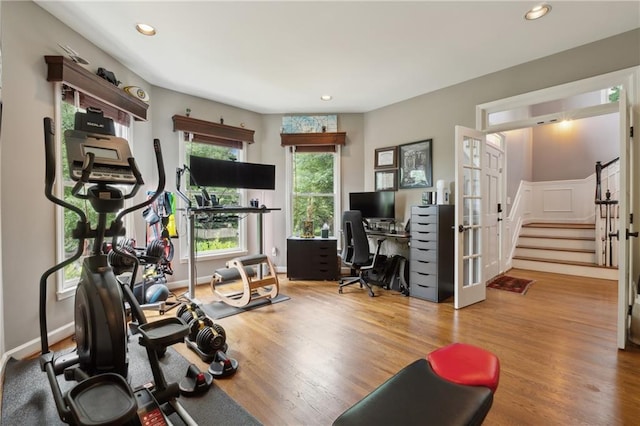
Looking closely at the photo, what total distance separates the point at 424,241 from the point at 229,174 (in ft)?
8.63

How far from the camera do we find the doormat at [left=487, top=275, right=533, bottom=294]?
12.8 ft

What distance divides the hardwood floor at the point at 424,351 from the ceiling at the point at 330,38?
2.63 m

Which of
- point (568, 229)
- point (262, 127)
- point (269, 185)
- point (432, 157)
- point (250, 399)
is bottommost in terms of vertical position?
point (250, 399)

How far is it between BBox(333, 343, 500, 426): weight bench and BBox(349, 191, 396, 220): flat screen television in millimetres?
3075

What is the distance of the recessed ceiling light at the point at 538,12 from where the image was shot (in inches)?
87.8

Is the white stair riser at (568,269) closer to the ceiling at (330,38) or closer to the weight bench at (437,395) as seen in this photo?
the ceiling at (330,38)

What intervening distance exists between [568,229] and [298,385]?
6.00 metres

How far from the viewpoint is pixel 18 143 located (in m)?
2.15

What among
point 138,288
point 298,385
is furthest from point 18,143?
point 298,385

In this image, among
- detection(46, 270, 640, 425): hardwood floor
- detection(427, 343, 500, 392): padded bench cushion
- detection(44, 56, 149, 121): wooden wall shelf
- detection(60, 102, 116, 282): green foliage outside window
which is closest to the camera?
detection(427, 343, 500, 392): padded bench cushion

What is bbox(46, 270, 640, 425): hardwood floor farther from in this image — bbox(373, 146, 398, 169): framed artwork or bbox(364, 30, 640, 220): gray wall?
bbox(373, 146, 398, 169): framed artwork

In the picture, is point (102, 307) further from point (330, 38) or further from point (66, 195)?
point (330, 38)

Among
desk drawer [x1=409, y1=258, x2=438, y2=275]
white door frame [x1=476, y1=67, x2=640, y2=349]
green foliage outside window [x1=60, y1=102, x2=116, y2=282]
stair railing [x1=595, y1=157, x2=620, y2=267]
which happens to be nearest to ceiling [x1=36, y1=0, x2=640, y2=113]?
white door frame [x1=476, y1=67, x2=640, y2=349]

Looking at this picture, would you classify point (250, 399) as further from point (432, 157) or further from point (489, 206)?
point (489, 206)
